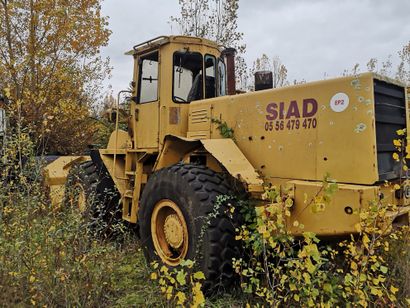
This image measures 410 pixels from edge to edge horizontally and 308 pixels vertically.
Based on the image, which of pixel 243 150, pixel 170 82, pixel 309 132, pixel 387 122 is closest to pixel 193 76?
pixel 170 82

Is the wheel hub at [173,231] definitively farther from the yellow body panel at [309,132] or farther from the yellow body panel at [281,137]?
the yellow body panel at [309,132]

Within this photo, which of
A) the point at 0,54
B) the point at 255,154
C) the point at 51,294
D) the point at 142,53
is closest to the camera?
the point at 51,294

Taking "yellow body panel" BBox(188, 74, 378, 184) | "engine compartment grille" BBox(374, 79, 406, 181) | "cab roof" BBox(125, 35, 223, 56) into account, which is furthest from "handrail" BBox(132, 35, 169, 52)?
"engine compartment grille" BBox(374, 79, 406, 181)

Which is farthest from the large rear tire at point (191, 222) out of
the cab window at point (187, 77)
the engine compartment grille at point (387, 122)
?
the engine compartment grille at point (387, 122)

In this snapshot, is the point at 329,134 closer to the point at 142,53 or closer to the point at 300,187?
the point at 300,187

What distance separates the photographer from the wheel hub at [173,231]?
12.5 ft

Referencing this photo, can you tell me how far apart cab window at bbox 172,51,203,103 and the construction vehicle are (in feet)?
0.04

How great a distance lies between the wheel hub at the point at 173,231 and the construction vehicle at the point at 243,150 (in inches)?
0.4

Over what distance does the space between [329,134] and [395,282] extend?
140cm

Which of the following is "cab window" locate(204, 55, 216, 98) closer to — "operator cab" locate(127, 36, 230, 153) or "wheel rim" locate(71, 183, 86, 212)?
"operator cab" locate(127, 36, 230, 153)

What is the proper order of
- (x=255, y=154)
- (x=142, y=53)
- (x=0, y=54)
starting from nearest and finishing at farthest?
(x=255, y=154) → (x=142, y=53) → (x=0, y=54)

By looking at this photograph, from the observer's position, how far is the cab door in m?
4.99

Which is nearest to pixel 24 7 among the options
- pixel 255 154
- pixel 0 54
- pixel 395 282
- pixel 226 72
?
pixel 0 54

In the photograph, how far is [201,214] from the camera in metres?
3.42
